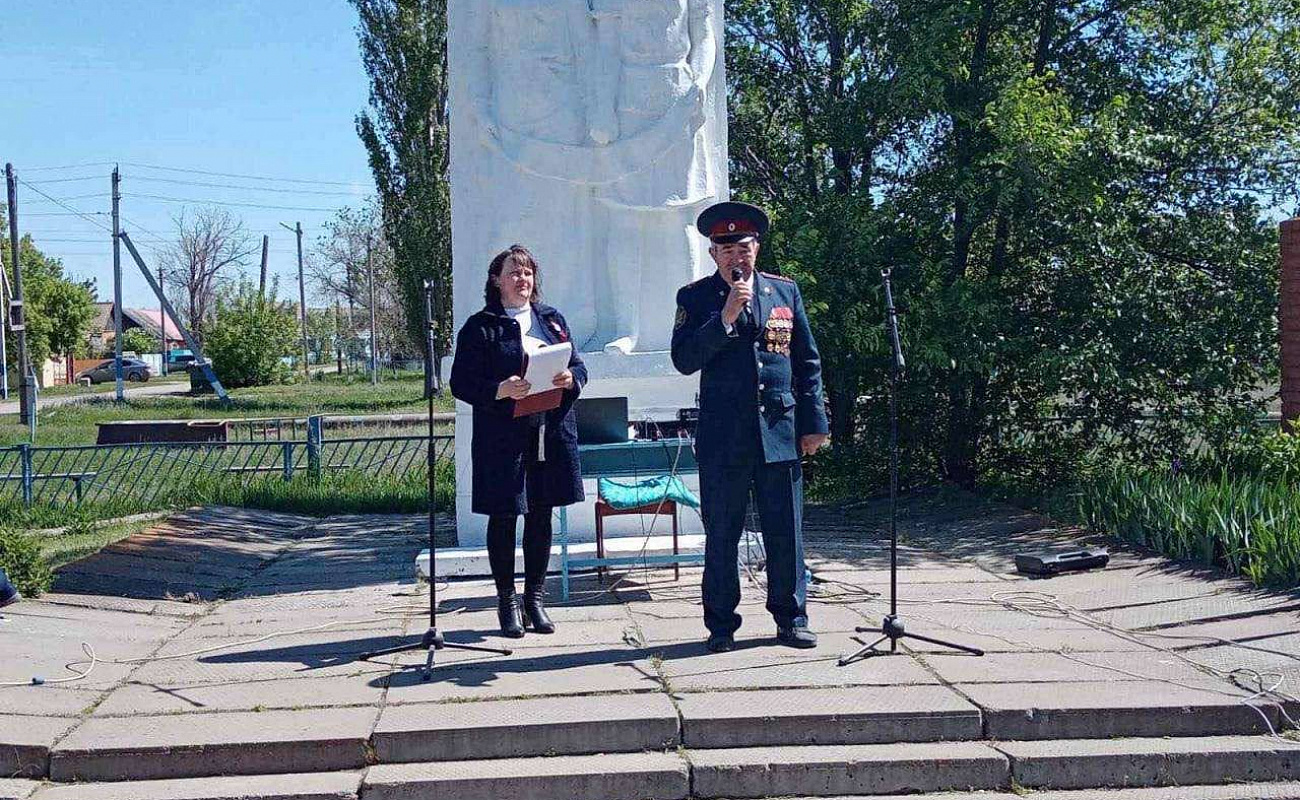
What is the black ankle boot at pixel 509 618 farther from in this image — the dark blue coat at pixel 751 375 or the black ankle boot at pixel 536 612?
the dark blue coat at pixel 751 375

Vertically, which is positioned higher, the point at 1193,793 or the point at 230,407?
the point at 230,407

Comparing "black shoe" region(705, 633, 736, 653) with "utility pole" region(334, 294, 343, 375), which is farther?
"utility pole" region(334, 294, 343, 375)

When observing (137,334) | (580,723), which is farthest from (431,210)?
(137,334)

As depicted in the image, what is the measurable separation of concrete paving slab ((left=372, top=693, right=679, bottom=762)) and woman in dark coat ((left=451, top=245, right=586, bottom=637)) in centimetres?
130

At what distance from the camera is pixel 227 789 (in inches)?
173

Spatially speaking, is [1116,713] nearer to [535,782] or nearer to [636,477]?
[535,782]

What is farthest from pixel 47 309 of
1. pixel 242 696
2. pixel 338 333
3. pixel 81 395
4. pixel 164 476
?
pixel 242 696

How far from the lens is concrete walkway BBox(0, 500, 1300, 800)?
4.50m

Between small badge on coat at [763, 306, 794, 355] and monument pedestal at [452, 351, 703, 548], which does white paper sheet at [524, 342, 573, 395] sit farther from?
monument pedestal at [452, 351, 703, 548]

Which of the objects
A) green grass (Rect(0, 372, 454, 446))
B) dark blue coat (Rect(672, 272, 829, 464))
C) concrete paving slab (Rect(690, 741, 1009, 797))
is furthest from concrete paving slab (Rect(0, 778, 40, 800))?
green grass (Rect(0, 372, 454, 446))

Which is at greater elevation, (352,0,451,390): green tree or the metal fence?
(352,0,451,390): green tree

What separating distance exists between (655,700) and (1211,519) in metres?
3.87

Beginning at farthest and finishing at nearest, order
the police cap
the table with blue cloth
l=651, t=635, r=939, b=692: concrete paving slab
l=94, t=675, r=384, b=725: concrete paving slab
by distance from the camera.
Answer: the table with blue cloth → the police cap → l=651, t=635, r=939, b=692: concrete paving slab → l=94, t=675, r=384, b=725: concrete paving slab

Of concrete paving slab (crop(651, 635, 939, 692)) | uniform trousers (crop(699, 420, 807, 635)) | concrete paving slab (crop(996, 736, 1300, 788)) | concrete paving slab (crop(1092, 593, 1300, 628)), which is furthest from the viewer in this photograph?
concrete paving slab (crop(1092, 593, 1300, 628))
